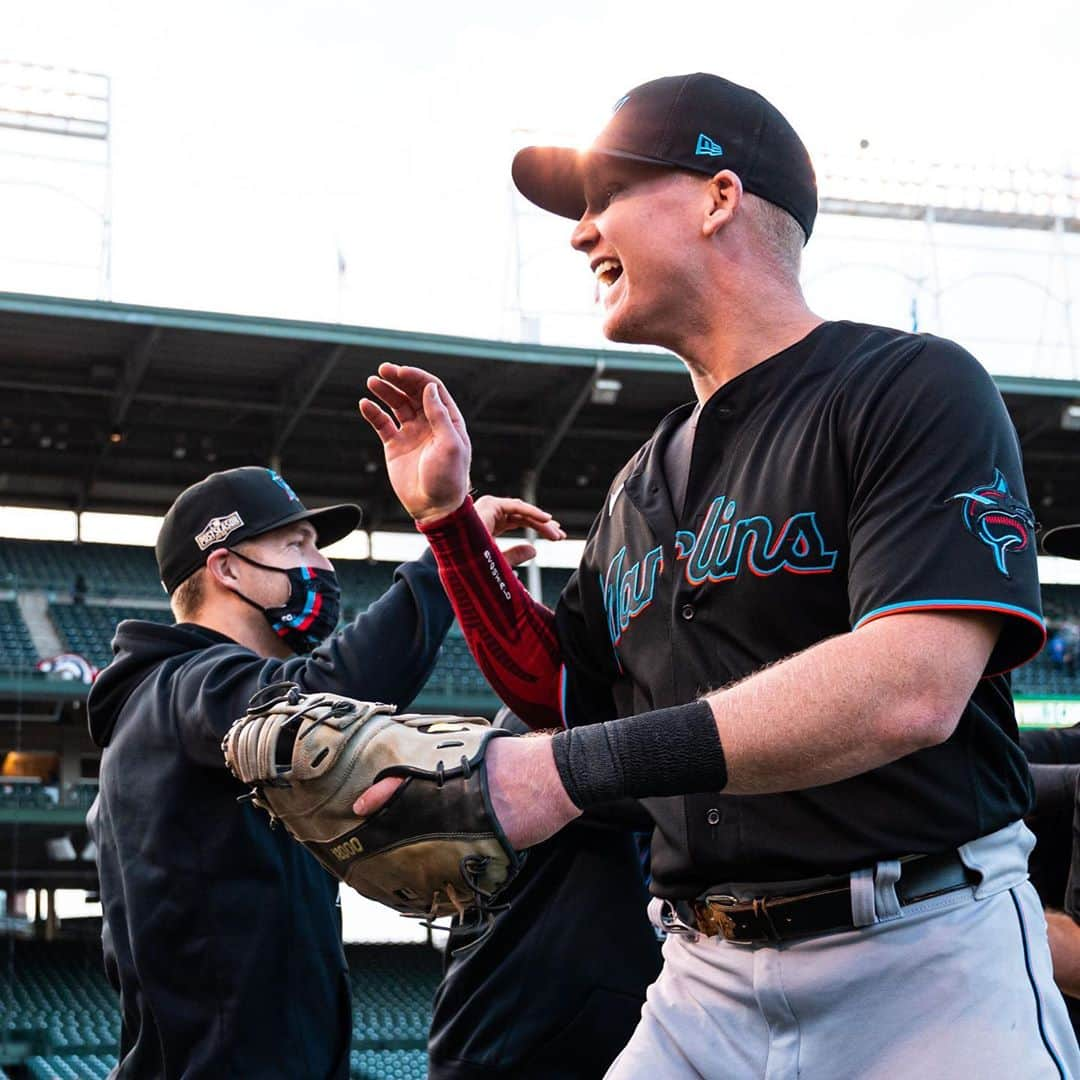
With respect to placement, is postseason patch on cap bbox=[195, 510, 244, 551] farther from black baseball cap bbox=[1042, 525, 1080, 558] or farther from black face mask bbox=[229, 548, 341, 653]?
black baseball cap bbox=[1042, 525, 1080, 558]

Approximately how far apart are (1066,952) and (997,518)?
175 centimetres

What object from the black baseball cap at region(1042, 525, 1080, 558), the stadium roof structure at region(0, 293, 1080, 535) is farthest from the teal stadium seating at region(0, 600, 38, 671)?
the black baseball cap at region(1042, 525, 1080, 558)

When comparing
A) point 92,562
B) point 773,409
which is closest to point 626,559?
point 773,409

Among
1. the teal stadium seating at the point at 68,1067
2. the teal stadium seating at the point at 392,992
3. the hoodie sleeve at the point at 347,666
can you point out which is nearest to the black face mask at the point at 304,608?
the hoodie sleeve at the point at 347,666

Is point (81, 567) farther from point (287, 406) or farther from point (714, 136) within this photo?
point (714, 136)

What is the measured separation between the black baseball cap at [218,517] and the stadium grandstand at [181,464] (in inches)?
529

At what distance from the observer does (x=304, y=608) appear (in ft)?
15.5

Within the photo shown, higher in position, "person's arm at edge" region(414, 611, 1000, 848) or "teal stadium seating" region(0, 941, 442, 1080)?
"person's arm at edge" region(414, 611, 1000, 848)

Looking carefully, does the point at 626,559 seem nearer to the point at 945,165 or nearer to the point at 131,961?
the point at 131,961

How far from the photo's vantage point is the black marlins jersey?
6.68ft

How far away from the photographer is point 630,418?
23.3 m

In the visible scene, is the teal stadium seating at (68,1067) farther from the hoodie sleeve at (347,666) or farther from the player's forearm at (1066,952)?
the player's forearm at (1066,952)

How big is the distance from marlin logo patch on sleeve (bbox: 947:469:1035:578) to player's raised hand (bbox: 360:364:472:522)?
102 centimetres

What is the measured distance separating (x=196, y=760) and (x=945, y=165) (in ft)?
93.2
